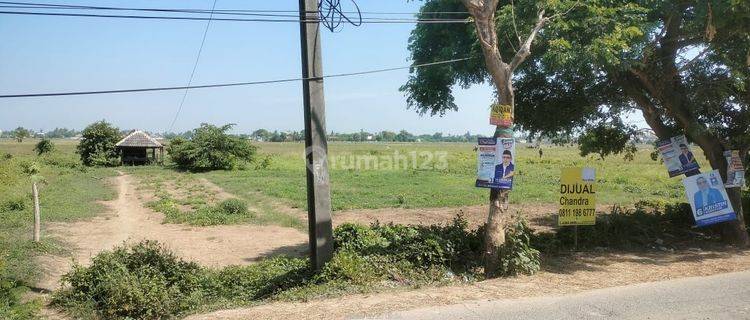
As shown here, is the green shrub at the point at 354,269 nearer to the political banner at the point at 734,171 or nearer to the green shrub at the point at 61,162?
the political banner at the point at 734,171

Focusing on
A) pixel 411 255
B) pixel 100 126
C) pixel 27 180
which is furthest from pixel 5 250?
pixel 100 126

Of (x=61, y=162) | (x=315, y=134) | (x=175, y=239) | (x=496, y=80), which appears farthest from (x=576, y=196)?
(x=61, y=162)

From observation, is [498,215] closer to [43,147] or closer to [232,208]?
[232,208]

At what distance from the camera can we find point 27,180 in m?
28.6

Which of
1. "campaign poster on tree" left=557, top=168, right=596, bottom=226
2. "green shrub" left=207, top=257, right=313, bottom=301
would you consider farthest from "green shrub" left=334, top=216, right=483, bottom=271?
"campaign poster on tree" left=557, top=168, right=596, bottom=226

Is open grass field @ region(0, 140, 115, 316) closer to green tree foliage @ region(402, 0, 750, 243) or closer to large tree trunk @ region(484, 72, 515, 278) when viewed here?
large tree trunk @ region(484, 72, 515, 278)

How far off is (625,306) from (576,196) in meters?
3.86

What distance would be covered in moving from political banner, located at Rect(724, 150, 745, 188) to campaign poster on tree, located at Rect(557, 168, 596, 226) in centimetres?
316

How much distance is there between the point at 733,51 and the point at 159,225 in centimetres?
1505

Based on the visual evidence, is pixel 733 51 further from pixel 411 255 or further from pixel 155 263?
pixel 155 263

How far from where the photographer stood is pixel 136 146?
161ft

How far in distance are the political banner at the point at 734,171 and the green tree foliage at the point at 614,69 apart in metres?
0.19

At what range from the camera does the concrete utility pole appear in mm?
7906

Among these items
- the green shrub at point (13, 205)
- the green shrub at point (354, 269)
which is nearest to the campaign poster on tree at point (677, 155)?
the green shrub at point (354, 269)
